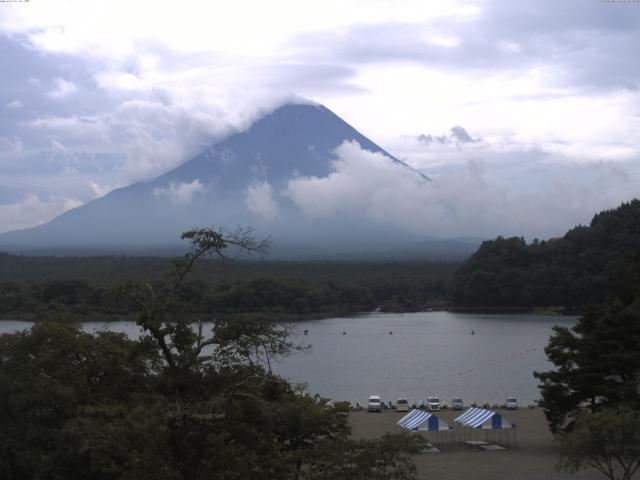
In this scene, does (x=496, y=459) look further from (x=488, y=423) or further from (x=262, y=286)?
(x=262, y=286)

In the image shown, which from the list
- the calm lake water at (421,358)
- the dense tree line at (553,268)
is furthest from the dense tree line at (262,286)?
the dense tree line at (553,268)

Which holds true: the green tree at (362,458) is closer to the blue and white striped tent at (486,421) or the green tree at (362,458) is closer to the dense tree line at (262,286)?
the blue and white striped tent at (486,421)

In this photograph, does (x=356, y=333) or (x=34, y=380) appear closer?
(x=34, y=380)

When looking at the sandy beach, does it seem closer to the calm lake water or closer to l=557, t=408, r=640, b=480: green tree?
l=557, t=408, r=640, b=480: green tree

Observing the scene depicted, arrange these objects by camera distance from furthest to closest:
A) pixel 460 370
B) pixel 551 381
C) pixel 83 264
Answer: pixel 83 264 < pixel 460 370 < pixel 551 381

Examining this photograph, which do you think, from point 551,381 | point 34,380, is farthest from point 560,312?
point 34,380

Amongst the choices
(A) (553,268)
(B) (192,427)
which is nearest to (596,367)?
(B) (192,427)

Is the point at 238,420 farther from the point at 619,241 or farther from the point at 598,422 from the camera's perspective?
the point at 619,241
